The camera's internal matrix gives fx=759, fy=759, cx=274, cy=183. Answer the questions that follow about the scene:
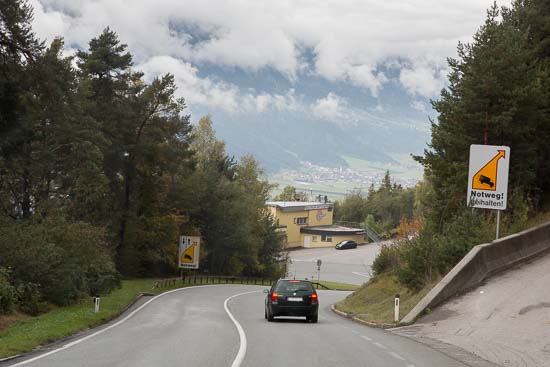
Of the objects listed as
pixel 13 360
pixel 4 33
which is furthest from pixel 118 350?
pixel 4 33

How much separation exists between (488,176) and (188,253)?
141 feet

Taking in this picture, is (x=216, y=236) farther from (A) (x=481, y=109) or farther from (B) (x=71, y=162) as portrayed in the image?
(A) (x=481, y=109)

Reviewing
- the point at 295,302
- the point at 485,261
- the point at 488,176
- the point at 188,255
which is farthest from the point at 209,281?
the point at 485,261

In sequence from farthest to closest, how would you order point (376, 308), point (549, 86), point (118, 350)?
point (549, 86)
point (376, 308)
point (118, 350)

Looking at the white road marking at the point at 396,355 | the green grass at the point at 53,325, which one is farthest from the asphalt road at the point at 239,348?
the green grass at the point at 53,325

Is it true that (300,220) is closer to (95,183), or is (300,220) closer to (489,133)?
(95,183)

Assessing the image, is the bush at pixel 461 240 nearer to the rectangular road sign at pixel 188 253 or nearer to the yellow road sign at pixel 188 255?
the rectangular road sign at pixel 188 253

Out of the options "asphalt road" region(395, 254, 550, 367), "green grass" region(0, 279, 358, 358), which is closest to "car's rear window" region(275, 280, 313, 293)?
"asphalt road" region(395, 254, 550, 367)

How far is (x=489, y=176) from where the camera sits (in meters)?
23.2

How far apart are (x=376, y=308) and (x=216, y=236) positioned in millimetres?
51110

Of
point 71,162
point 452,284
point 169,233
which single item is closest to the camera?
point 452,284

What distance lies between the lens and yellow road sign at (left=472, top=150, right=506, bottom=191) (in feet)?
75.6

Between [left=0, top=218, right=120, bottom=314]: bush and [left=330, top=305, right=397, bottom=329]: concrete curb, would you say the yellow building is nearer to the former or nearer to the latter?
[left=0, top=218, right=120, bottom=314]: bush

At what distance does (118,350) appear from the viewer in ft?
47.4
